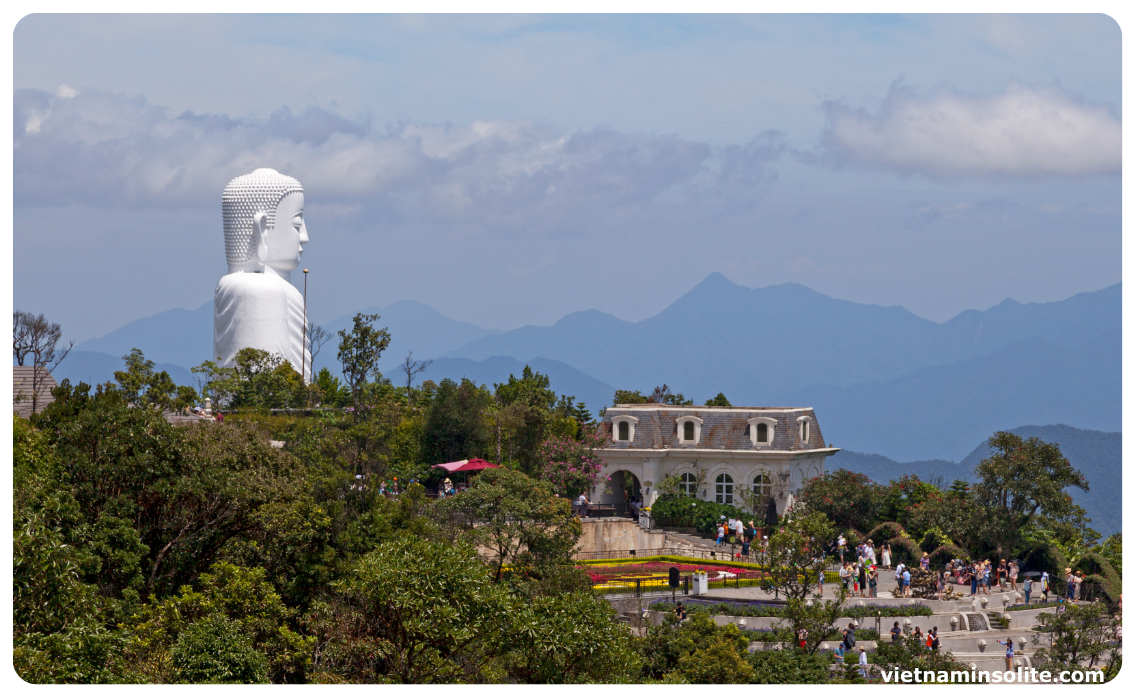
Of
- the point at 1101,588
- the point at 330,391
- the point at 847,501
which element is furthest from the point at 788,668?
the point at 330,391

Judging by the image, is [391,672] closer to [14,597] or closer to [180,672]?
[180,672]

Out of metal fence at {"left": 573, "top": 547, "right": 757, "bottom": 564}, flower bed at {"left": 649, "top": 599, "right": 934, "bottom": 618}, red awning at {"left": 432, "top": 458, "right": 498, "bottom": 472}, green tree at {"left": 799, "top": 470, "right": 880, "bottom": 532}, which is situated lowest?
flower bed at {"left": 649, "top": 599, "right": 934, "bottom": 618}

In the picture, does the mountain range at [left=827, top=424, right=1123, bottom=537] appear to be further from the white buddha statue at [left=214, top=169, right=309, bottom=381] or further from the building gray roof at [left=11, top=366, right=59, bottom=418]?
the building gray roof at [left=11, top=366, right=59, bottom=418]

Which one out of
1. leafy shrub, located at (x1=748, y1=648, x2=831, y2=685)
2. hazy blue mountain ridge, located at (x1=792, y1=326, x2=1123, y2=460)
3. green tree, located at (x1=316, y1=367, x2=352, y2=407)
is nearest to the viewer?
leafy shrub, located at (x1=748, y1=648, x2=831, y2=685)

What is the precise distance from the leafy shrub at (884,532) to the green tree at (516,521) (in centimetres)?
1351

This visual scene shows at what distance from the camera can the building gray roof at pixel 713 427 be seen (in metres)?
45.9

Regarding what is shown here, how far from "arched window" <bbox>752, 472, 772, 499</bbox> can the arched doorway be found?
189 inches

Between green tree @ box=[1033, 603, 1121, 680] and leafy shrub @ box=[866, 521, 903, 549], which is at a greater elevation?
leafy shrub @ box=[866, 521, 903, 549]

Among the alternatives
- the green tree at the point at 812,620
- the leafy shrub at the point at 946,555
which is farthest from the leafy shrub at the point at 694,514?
the green tree at the point at 812,620

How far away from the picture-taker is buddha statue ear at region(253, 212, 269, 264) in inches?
2879

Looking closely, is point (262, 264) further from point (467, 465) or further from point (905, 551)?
point (905, 551)

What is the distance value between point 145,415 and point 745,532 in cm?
2561

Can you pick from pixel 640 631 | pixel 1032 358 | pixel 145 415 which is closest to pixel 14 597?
pixel 145 415

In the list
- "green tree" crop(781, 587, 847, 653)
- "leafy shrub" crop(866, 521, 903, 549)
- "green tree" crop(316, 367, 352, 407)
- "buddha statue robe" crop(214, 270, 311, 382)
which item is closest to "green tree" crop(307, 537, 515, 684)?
"green tree" crop(781, 587, 847, 653)
